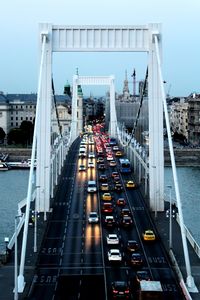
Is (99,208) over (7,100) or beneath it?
beneath

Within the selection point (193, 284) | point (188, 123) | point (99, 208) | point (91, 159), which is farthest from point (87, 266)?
point (188, 123)

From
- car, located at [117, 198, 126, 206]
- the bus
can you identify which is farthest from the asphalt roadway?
the bus

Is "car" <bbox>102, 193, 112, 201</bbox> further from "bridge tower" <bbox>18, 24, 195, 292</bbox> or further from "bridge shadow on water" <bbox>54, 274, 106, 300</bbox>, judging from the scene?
"bridge shadow on water" <bbox>54, 274, 106, 300</bbox>

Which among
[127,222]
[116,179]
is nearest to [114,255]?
[127,222]

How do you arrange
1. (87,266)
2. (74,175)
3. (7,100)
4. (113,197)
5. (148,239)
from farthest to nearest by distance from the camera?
(7,100) → (74,175) → (113,197) → (148,239) → (87,266)

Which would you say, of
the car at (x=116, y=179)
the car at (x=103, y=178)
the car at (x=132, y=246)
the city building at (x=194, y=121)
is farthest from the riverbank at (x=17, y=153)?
the car at (x=132, y=246)

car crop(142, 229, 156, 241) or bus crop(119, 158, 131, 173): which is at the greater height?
bus crop(119, 158, 131, 173)

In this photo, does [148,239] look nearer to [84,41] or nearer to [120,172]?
[84,41]

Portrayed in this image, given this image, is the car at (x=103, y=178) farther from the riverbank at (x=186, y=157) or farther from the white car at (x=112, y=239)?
the riverbank at (x=186, y=157)
